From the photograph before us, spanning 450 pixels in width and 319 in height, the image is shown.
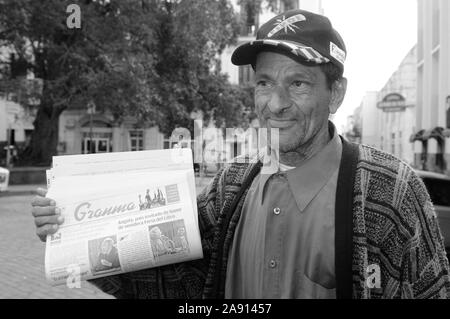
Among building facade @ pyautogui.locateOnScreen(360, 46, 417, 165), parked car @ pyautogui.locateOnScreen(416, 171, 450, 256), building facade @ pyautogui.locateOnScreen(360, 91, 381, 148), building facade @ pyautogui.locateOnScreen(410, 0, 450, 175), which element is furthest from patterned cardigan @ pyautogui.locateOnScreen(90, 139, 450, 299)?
building facade @ pyautogui.locateOnScreen(360, 91, 381, 148)

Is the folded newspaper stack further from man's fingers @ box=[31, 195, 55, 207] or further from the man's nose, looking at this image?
the man's nose

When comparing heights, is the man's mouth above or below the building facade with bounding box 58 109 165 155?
below

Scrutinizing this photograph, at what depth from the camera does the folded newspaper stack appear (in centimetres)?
152

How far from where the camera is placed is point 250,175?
1.72m

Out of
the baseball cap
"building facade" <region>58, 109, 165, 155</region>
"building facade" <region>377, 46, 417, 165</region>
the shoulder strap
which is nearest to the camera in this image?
the shoulder strap

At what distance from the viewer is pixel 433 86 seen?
21.2 m

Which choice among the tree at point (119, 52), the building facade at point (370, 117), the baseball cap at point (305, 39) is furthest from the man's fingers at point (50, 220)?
the building facade at point (370, 117)

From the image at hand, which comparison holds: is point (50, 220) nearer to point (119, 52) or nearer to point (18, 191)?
point (119, 52)

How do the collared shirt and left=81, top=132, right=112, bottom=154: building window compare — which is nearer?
the collared shirt

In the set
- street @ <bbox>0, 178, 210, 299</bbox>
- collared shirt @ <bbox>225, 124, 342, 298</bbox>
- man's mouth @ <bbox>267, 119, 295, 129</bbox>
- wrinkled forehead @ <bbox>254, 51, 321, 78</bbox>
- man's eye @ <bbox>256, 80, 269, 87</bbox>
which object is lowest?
street @ <bbox>0, 178, 210, 299</bbox>

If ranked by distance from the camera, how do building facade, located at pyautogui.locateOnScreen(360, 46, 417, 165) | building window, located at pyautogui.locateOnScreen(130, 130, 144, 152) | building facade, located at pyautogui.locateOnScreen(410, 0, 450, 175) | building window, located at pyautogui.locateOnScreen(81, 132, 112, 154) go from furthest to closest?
building window, located at pyautogui.locateOnScreen(130, 130, 144, 152)
building window, located at pyautogui.locateOnScreen(81, 132, 112, 154)
building facade, located at pyautogui.locateOnScreen(360, 46, 417, 165)
building facade, located at pyautogui.locateOnScreen(410, 0, 450, 175)

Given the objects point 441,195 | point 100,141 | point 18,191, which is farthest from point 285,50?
point 100,141

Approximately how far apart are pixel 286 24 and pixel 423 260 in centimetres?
84
